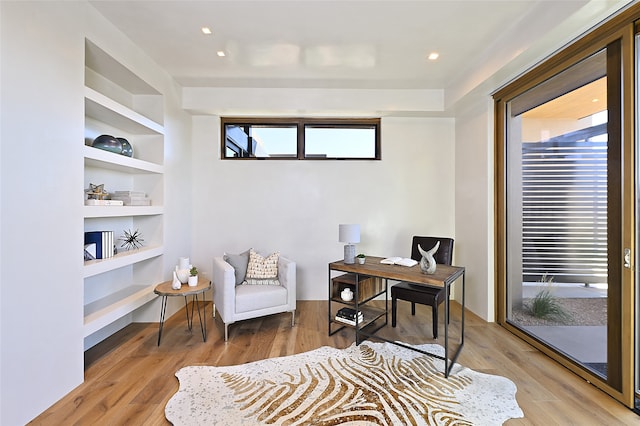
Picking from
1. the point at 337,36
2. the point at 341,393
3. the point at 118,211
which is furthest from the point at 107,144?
the point at 341,393

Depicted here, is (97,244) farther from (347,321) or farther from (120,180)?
(347,321)

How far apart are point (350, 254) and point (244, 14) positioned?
237cm

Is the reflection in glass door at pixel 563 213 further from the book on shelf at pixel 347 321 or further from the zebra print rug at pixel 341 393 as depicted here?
the book on shelf at pixel 347 321

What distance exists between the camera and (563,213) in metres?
2.50

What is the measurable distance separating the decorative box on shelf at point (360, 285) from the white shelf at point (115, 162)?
2369mm

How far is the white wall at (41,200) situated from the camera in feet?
5.39

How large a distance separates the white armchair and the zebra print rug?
24.6 inches

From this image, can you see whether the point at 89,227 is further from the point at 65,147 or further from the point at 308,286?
the point at 308,286

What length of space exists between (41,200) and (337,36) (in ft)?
8.77

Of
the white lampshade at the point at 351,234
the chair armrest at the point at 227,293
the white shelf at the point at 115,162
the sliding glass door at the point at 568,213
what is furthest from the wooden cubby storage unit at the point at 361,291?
the white shelf at the point at 115,162

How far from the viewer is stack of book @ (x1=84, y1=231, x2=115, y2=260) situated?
8.31ft

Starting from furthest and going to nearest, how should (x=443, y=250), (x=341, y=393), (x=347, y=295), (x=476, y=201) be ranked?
1. (x=476, y=201)
2. (x=443, y=250)
3. (x=347, y=295)
4. (x=341, y=393)

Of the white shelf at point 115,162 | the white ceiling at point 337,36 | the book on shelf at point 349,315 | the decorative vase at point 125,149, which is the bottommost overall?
the book on shelf at point 349,315

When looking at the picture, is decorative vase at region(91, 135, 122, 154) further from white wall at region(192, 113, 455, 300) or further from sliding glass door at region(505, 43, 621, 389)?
sliding glass door at region(505, 43, 621, 389)
